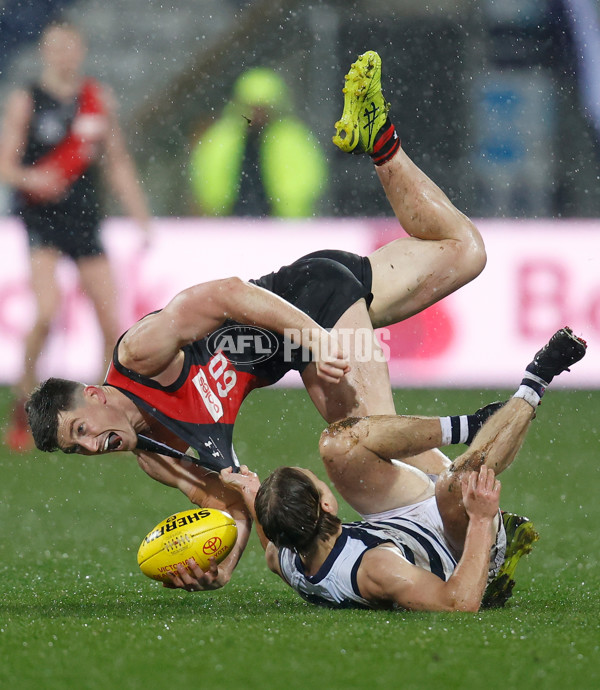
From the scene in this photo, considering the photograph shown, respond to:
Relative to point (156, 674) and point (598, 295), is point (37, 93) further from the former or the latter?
point (156, 674)

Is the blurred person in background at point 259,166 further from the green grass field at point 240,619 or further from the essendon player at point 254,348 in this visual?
the essendon player at point 254,348

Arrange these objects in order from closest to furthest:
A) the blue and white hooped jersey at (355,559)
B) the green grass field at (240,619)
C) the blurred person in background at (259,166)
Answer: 1. the green grass field at (240,619)
2. the blue and white hooped jersey at (355,559)
3. the blurred person in background at (259,166)

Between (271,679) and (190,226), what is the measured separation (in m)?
7.40

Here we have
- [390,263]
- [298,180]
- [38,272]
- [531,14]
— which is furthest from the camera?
[531,14]

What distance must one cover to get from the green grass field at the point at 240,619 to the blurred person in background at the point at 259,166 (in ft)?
14.4

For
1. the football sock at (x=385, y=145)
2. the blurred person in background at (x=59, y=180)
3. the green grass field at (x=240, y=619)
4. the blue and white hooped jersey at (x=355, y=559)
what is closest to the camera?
the green grass field at (x=240, y=619)

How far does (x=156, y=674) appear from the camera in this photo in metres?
3.22

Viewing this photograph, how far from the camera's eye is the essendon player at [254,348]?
439cm

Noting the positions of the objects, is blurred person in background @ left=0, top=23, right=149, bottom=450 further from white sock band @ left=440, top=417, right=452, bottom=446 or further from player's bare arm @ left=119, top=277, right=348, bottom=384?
white sock band @ left=440, top=417, right=452, bottom=446

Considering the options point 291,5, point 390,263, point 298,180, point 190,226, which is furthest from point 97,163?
point 291,5

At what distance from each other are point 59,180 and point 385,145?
12.9 ft

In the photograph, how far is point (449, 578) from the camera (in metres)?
3.95

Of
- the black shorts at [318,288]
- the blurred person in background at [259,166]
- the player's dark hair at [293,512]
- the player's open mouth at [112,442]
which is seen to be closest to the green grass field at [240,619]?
the player's dark hair at [293,512]

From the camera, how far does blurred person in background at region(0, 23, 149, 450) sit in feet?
26.3
